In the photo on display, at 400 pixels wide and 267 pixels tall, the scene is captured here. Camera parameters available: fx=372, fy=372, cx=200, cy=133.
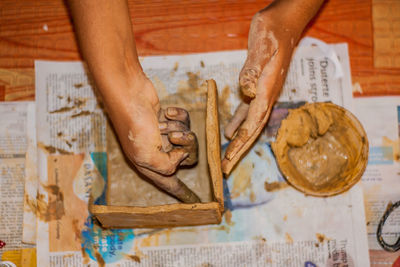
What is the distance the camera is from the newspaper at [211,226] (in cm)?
98

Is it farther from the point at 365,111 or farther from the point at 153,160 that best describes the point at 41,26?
the point at 365,111

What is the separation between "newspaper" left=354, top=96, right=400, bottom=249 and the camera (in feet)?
3.24

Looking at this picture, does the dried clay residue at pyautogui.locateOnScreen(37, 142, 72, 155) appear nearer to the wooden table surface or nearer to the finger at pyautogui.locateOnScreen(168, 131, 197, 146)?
the wooden table surface

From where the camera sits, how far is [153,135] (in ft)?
2.33

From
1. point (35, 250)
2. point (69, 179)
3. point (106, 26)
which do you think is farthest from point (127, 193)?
point (106, 26)

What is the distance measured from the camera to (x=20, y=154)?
3.38 ft

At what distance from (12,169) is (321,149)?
847 mm

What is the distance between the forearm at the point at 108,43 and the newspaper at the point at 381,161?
0.68 meters

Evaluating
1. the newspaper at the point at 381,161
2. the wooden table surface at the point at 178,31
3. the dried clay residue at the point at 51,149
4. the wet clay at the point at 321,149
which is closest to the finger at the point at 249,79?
the wet clay at the point at 321,149

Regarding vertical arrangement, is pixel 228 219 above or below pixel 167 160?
below

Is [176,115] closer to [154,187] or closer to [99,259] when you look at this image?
[154,187]

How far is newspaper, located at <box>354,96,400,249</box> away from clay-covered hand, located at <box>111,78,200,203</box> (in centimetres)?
51

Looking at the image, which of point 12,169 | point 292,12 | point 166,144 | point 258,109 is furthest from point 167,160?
point 12,169

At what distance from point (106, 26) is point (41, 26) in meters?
0.52
